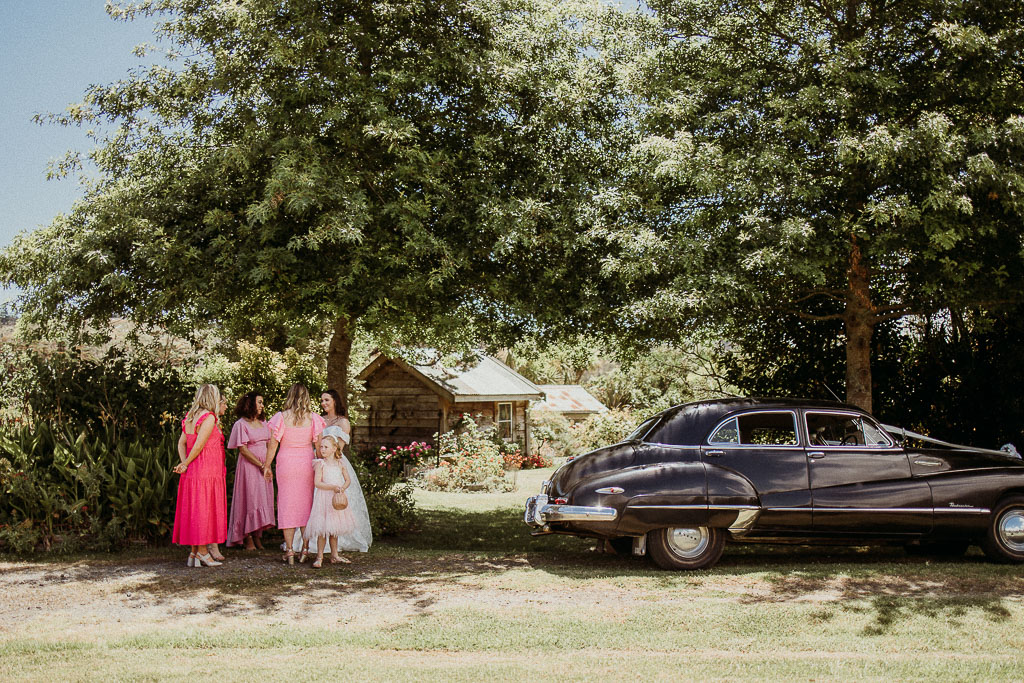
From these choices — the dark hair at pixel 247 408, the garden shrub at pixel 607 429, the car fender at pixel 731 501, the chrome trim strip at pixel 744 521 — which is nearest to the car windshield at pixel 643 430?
the car fender at pixel 731 501

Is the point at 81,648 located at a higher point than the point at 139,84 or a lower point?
lower

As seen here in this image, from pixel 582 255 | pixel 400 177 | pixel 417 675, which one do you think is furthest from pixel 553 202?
pixel 417 675

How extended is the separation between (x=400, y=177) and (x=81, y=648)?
7.05 meters

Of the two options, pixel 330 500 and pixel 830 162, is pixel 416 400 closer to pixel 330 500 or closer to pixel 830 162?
pixel 330 500

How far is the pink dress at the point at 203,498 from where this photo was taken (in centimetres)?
948

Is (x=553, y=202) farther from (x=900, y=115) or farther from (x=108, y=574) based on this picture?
(x=108, y=574)

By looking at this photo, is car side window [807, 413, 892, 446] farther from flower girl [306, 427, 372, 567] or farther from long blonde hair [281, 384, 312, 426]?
long blonde hair [281, 384, 312, 426]

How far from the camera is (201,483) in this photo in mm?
9578

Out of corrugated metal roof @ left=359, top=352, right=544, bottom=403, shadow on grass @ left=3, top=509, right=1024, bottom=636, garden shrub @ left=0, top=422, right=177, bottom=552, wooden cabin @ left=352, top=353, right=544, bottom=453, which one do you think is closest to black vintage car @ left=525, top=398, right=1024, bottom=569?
shadow on grass @ left=3, top=509, right=1024, bottom=636

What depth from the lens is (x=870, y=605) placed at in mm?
7445

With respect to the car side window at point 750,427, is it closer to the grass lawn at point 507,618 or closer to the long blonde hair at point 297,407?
the grass lawn at point 507,618

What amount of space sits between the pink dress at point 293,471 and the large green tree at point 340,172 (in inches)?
79.4

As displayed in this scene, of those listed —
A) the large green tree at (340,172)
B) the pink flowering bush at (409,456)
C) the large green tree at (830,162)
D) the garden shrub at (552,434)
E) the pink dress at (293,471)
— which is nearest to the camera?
the pink dress at (293,471)

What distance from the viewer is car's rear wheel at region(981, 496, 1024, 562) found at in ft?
30.8
